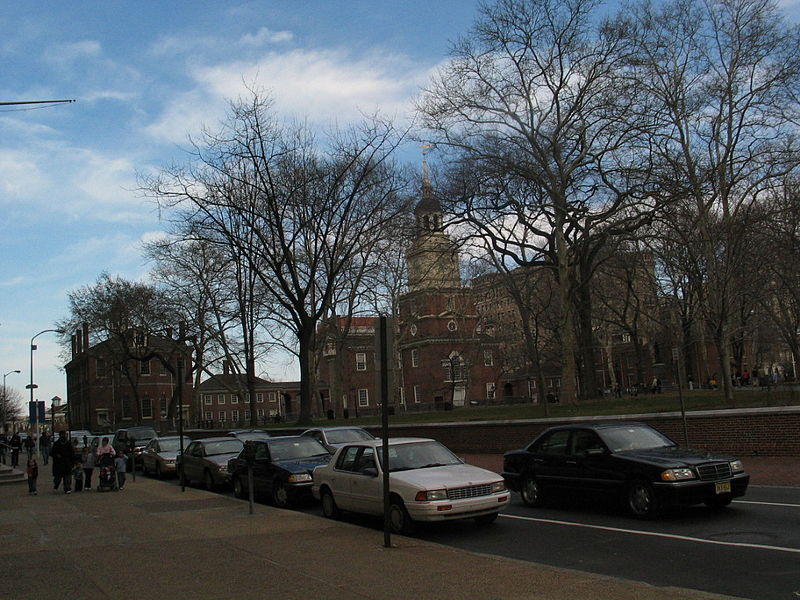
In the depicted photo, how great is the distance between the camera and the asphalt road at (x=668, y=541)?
316 inches

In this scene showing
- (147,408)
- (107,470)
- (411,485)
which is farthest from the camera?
(147,408)

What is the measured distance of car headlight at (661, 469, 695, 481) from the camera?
11.3 meters

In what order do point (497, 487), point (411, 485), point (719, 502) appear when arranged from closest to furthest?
point (411, 485)
point (497, 487)
point (719, 502)

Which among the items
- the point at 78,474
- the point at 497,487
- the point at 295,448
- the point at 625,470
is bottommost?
the point at 78,474

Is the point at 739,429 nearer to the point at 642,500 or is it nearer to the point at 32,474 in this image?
the point at 642,500

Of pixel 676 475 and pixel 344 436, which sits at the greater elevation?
pixel 344 436

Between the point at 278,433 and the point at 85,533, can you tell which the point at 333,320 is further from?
the point at 85,533

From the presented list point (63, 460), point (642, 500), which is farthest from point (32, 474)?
point (642, 500)

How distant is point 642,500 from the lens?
11711 millimetres

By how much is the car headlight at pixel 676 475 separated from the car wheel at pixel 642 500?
318 millimetres

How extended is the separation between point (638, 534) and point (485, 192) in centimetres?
2282

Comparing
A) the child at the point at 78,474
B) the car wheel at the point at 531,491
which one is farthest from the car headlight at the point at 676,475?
the child at the point at 78,474

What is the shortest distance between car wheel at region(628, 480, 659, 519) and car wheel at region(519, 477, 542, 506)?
2.28 meters

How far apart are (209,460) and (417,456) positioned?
9.50m
